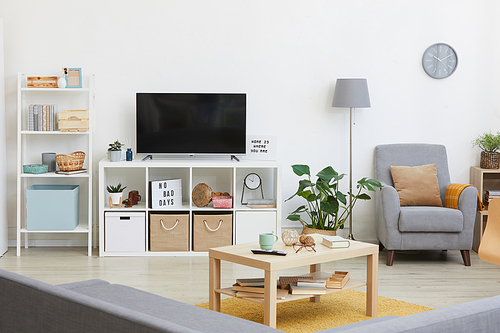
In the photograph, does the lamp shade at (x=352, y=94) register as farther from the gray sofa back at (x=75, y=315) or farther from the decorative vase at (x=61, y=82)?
the gray sofa back at (x=75, y=315)

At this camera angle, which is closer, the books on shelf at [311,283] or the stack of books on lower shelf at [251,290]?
the stack of books on lower shelf at [251,290]

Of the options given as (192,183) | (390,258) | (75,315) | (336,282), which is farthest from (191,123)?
(75,315)

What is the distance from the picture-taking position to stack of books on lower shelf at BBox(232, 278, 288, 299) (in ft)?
9.01

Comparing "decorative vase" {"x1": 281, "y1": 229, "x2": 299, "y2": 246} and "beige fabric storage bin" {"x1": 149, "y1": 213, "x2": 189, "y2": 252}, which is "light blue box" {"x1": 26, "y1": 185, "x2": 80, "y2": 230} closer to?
"beige fabric storage bin" {"x1": 149, "y1": 213, "x2": 189, "y2": 252}

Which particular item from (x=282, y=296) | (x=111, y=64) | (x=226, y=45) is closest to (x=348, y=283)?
(x=282, y=296)

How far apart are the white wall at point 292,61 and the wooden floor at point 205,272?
0.72m

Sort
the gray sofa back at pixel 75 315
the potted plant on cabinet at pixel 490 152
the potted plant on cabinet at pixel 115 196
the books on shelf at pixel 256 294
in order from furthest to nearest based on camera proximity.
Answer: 1. the potted plant on cabinet at pixel 490 152
2. the potted plant on cabinet at pixel 115 196
3. the books on shelf at pixel 256 294
4. the gray sofa back at pixel 75 315

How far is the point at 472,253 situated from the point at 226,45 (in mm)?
2912

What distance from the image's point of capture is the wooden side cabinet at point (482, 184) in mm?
4664

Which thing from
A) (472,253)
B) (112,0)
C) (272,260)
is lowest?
(472,253)

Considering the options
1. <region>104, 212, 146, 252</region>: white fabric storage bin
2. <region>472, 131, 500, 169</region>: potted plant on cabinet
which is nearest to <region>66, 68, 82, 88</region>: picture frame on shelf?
<region>104, 212, 146, 252</region>: white fabric storage bin

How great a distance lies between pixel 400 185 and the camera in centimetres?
455

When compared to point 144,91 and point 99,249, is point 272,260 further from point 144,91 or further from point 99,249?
point 144,91

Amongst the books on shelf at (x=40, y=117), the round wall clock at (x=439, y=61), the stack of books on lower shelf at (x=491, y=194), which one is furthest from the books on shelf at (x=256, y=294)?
the round wall clock at (x=439, y=61)
